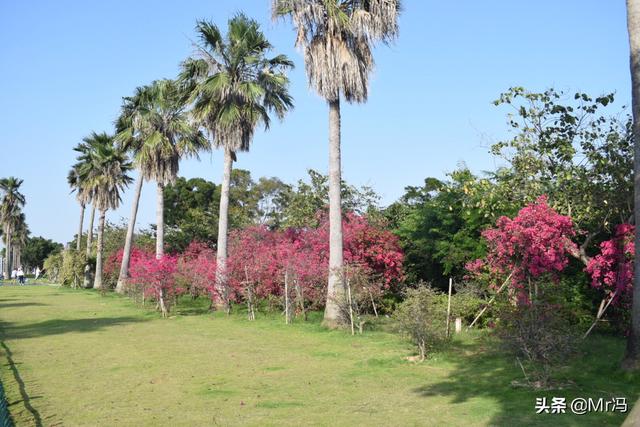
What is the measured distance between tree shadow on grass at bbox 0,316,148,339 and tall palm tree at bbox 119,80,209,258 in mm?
8540

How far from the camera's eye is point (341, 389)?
9.48 metres

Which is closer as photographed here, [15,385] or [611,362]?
[15,385]

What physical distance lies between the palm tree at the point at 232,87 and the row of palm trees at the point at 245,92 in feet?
0.12

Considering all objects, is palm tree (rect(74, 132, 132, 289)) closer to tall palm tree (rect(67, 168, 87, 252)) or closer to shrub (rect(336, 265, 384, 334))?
tall palm tree (rect(67, 168, 87, 252))

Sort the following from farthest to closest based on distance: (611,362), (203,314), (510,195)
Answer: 1. (203,314)
2. (510,195)
3. (611,362)

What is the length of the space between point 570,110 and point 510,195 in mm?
2543

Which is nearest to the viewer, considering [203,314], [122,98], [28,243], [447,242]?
[447,242]

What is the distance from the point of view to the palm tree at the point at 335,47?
17703 millimetres

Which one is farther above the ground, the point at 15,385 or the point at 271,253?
the point at 271,253

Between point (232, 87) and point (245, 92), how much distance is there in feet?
2.29

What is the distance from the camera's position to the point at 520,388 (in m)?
9.02

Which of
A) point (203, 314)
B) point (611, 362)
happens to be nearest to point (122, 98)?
point (203, 314)

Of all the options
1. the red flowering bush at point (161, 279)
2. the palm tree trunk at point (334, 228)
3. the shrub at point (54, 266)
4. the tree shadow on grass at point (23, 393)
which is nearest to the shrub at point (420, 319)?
the palm tree trunk at point (334, 228)

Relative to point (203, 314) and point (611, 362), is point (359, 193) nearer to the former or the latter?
point (203, 314)
